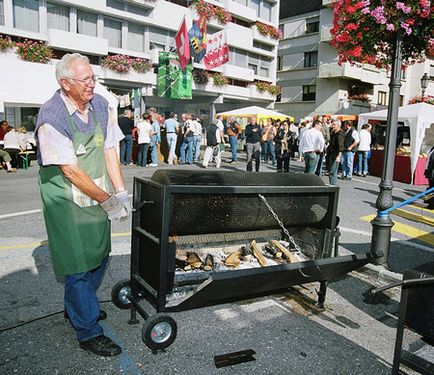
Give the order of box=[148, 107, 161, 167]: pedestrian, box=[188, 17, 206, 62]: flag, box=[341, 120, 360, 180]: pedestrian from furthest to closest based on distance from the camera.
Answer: box=[188, 17, 206, 62]: flag
box=[148, 107, 161, 167]: pedestrian
box=[341, 120, 360, 180]: pedestrian

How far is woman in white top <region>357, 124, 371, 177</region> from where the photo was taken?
15.2m

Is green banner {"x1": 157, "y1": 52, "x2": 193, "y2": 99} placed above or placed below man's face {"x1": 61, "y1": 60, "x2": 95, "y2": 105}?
above

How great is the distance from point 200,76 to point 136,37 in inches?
→ 222

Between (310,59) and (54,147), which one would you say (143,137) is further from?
(310,59)

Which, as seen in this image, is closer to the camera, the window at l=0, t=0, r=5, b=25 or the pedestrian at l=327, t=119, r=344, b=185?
the pedestrian at l=327, t=119, r=344, b=185

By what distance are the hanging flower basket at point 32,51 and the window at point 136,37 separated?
684cm

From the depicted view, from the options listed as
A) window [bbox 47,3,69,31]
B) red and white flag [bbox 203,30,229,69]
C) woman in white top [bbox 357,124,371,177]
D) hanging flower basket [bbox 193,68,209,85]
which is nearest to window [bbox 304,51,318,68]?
hanging flower basket [bbox 193,68,209,85]

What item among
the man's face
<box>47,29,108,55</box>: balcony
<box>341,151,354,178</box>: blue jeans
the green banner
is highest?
<box>47,29,108,55</box>: balcony

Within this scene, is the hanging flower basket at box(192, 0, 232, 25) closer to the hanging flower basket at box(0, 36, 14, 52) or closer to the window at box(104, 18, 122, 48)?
the window at box(104, 18, 122, 48)

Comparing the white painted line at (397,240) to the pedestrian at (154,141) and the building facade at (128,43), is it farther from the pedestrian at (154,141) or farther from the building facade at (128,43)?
the building facade at (128,43)

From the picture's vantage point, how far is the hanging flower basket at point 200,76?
1237 inches

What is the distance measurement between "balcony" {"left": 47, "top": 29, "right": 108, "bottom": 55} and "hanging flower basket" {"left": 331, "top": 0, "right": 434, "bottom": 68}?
863 inches

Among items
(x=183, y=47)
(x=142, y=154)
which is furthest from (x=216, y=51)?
(x=142, y=154)

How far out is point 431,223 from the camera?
331 inches
